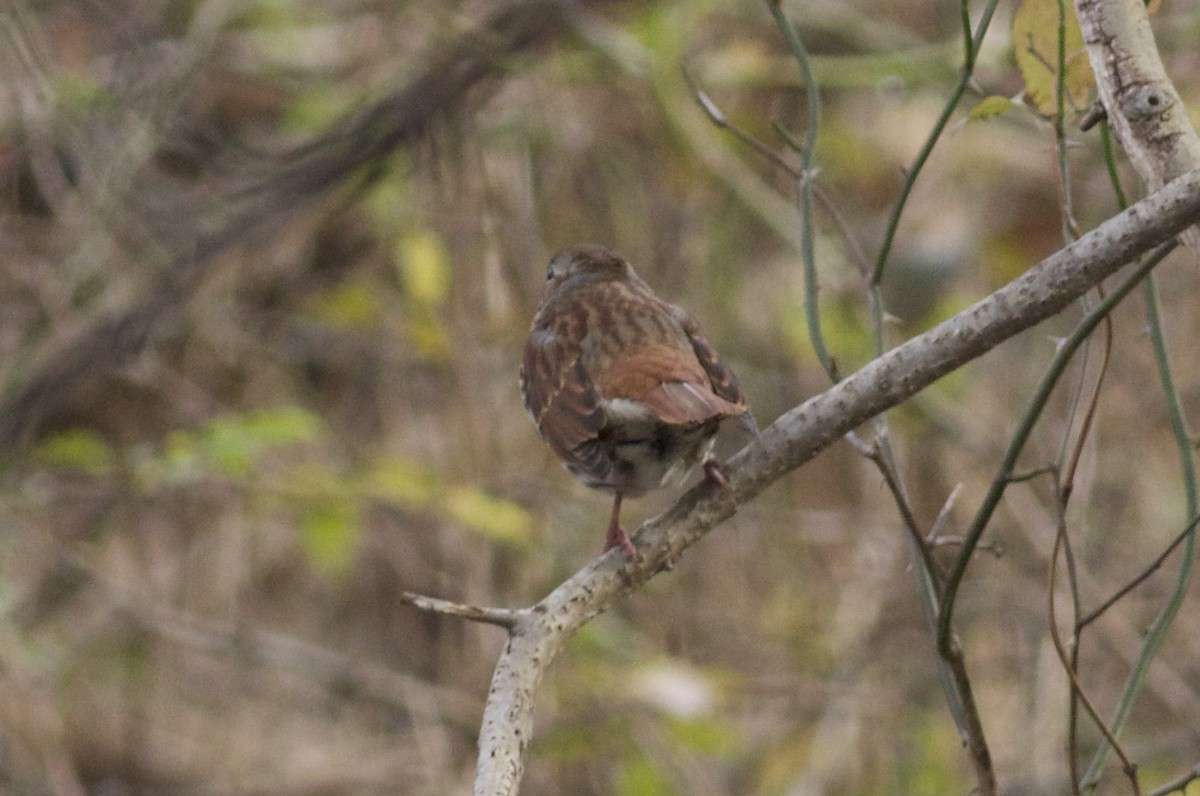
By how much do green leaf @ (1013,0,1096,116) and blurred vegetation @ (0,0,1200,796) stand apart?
213cm

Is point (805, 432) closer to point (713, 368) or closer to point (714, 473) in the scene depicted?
Answer: point (714, 473)

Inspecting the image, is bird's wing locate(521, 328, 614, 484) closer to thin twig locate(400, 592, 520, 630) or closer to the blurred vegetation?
thin twig locate(400, 592, 520, 630)

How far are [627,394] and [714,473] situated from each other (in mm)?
556

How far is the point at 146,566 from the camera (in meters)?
5.67

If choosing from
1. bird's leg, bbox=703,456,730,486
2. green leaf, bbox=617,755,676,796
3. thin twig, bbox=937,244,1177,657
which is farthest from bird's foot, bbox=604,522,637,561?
green leaf, bbox=617,755,676,796

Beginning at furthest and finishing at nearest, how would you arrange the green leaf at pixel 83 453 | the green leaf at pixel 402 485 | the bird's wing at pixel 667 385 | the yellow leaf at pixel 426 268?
1. the yellow leaf at pixel 426 268
2. the green leaf at pixel 402 485
3. the green leaf at pixel 83 453
4. the bird's wing at pixel 667 385

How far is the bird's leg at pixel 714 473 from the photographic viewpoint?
199 centimetres

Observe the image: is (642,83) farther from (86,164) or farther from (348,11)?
(86,164)

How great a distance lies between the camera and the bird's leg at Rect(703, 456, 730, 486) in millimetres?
1992

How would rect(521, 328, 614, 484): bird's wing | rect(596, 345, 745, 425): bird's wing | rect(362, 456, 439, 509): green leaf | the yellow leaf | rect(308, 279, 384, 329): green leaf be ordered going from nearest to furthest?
1. rect(596, 345, 745, 425): bird's wing
2. rect(521, 328, 614, 484): bird's wing
3. rect(362, 456, 439, 509): green leaf
4. the yellow leaf
5. rect(308, 279, 384, 329): green leaf

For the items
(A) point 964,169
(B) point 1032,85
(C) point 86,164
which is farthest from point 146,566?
(B) point 1032,85

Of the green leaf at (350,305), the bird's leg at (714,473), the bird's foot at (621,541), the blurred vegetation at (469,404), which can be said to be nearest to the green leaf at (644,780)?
the blurred vegetation at (469,404)

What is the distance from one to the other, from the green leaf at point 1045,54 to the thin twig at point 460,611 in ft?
3.22

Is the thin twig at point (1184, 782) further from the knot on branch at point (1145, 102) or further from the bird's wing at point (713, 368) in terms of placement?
the bird's wing at point (713, 368)
